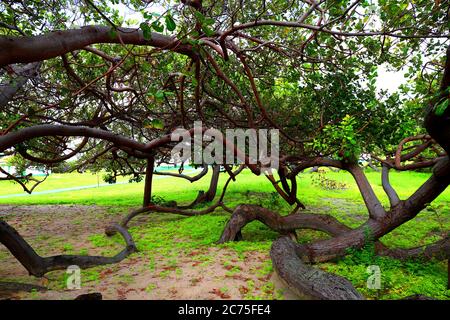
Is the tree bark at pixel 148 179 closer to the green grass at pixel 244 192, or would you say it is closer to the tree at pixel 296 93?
the tree at pixel 296 93

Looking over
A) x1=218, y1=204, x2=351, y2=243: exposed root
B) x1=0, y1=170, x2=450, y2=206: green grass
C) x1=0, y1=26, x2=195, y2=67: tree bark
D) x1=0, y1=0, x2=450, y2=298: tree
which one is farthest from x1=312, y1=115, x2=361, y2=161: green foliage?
x1=0, y1=170, x2=450, y2=206: green grass

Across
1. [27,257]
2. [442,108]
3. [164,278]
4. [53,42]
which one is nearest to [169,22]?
[53,42]

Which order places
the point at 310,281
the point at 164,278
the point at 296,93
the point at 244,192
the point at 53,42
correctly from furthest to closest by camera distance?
the point at 244,192 < the point at 296,93 < the point at 164,278 < the point at 310,281 < the point at 53,42

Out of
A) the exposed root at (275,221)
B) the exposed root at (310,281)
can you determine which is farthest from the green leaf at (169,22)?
the exposed root at (275,221)

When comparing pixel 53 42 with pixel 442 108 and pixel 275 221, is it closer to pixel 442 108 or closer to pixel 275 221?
pixel 442 108

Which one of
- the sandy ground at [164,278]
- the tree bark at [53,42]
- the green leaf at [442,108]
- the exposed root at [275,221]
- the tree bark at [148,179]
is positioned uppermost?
the tree bark at [53,42]

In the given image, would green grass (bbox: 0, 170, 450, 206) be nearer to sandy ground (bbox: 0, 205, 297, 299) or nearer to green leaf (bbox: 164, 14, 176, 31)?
sandy ground (bbox: 0, 205, 297, 299)

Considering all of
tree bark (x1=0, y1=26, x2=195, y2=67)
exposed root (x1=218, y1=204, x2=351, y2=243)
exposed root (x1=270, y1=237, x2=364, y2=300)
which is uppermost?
tree bark (x1=0, y1=26, x2=195, y2=67)

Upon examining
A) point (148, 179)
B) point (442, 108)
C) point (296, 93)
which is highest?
point (296, 93)

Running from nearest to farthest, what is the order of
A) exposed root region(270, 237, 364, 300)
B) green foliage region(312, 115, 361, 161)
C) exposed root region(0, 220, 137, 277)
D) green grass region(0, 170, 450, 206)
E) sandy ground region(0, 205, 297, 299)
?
exposed root region(270, 237, 364, 300) → sandy ground region(0, 205, 297, 299) → exposed root region(0, 220, 137, 277) → green foliage region(312, 115, 361, 161) → green grass region(0, 170, 450, 206)

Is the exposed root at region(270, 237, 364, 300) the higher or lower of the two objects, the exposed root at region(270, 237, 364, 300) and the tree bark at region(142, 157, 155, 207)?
the lower

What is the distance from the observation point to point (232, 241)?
234 inches
